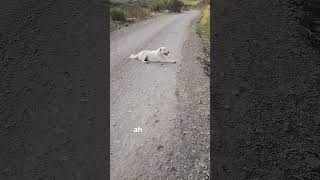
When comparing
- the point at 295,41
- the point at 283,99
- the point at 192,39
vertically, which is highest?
the point at 295,41

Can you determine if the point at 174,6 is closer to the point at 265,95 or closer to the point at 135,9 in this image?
the point at 135,9

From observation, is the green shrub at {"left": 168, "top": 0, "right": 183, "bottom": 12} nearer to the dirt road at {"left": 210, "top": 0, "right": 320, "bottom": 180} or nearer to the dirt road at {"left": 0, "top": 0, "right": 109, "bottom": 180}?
the dirt road at {"left": 210, "top": 0, "right": 320, "bottom": 180}

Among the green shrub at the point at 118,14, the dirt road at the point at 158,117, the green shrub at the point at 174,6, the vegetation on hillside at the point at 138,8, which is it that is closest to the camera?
the dirt road at the point at 158,117

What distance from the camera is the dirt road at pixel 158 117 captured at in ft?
16.5

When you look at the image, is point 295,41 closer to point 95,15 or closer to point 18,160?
point 95,15

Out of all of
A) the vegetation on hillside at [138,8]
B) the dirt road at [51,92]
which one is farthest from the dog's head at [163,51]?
the vegetation on hillside at [138,8]

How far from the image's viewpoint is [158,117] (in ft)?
20.4

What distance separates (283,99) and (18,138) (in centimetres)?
484

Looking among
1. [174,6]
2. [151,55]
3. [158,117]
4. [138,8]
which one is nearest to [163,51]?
[151,55]

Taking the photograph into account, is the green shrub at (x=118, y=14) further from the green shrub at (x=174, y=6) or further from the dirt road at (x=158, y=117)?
the green shrub at (x=174, y=6)

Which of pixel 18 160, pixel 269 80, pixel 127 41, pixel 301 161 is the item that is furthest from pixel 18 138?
pixel 127 41

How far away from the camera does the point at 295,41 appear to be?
8.15 meters

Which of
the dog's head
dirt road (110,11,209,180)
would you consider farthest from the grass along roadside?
dirt road (110,11,209,180)

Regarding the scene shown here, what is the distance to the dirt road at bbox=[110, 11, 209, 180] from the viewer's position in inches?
198
